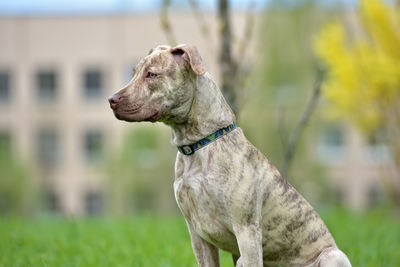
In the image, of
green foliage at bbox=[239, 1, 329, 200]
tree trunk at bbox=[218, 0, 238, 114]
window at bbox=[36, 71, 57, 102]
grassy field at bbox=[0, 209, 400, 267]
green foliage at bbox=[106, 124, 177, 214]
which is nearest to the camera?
grassy field at bbox=[0, 209, 400, 267]

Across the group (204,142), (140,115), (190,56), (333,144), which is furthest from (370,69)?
(333,144)

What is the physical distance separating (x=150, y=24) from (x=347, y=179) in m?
13.5

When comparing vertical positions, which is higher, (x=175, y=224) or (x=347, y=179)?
(x=175, y=224)

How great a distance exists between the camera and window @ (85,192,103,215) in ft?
108

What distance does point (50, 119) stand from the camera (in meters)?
33.4

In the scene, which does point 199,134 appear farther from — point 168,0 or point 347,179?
point 347,179

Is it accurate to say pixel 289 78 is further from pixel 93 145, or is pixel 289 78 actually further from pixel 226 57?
pixel 226 57

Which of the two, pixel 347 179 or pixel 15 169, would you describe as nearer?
pixel 15 169

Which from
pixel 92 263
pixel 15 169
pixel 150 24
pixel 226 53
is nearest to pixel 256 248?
pixel 92 263

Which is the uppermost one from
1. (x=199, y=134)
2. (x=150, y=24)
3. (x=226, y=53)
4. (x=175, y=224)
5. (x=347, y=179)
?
(x=150, y=24)

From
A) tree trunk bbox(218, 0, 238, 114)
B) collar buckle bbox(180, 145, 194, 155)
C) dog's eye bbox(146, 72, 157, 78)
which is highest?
tree trunk bbox(218, 0, 238, 114)

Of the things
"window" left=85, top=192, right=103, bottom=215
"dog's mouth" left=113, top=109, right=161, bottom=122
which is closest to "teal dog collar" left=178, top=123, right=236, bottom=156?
"dog's mouth" left=113, top=109, right=161, bottom=122

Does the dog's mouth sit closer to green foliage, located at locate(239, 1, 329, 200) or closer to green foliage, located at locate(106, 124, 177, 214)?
green foliage, located at locate(239, 1, 329, 200)

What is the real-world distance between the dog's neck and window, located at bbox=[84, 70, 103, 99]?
100 feet
